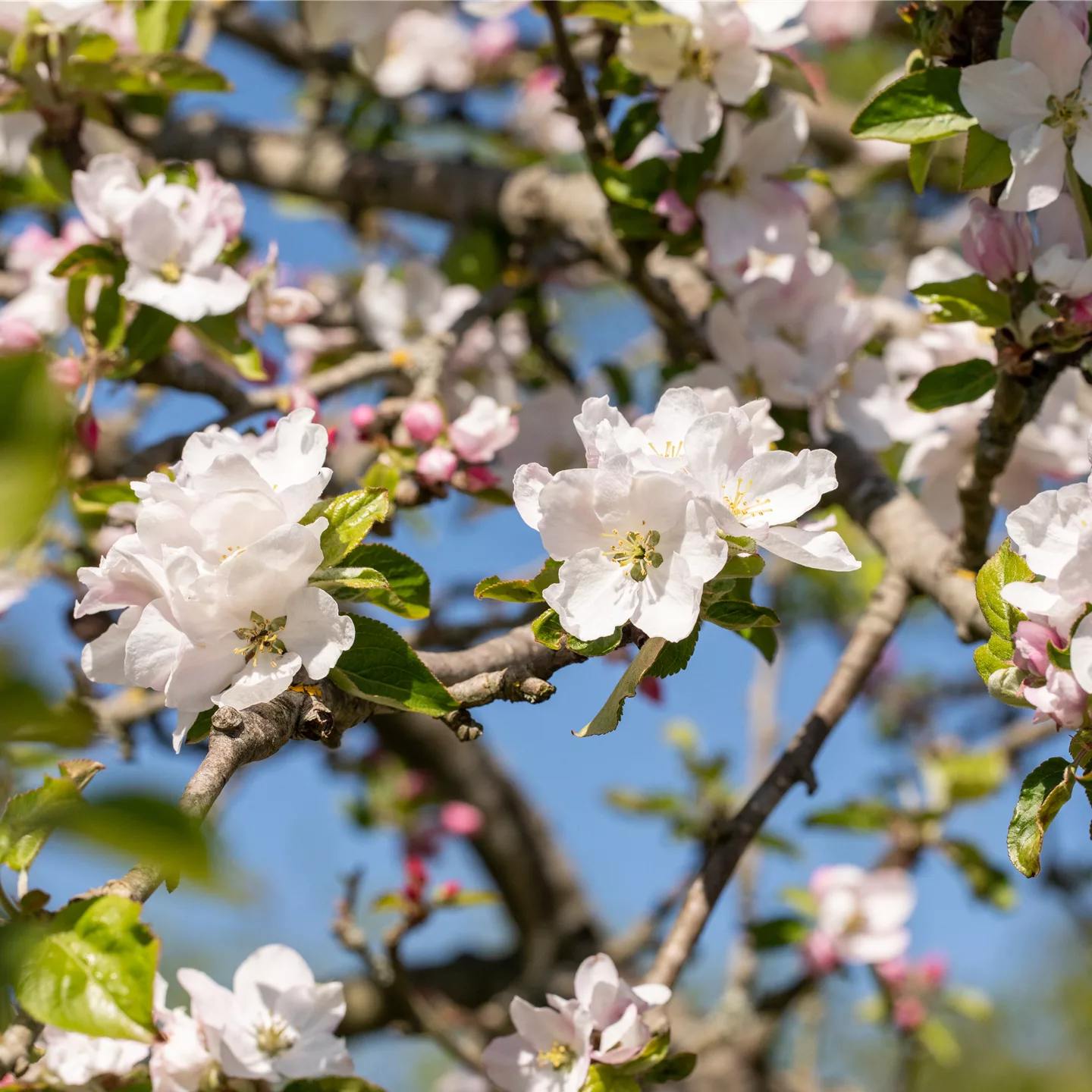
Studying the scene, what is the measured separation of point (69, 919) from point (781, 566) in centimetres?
256

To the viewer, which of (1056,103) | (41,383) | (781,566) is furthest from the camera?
(781,566)

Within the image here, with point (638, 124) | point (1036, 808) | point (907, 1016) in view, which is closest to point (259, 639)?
point (1036, 808)

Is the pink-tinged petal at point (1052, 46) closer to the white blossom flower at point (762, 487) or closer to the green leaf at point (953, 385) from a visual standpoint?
the green leaf at point (953, 385)

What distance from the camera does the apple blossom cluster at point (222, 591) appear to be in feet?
2.88

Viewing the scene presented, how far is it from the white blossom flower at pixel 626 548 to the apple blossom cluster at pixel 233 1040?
50cm

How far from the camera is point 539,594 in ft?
3.14

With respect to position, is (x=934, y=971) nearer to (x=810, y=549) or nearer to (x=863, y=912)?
(x=863, y=912)

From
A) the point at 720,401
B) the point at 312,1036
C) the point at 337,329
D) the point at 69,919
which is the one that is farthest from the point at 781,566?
the point at 69,919

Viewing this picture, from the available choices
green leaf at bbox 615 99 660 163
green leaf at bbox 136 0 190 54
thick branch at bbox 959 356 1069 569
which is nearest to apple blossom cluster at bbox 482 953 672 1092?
thick branch at bbox 959 356 1069 569

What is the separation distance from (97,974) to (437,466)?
770mm

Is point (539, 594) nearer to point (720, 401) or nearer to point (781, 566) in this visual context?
point (720, 401)

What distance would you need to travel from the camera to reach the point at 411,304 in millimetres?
2268

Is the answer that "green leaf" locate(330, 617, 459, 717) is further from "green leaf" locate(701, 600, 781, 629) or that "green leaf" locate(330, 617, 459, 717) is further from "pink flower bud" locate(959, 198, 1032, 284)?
"pink flower bud" locate(959, 198, 1032, 284)

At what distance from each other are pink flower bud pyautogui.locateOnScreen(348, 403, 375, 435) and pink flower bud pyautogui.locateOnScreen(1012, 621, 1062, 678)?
93 centimetres
